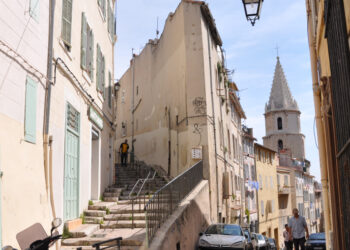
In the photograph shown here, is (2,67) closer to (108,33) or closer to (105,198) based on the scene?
(105,198)

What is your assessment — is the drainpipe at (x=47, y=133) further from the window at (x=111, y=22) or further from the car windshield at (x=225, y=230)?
the window at (x=111, y=22)

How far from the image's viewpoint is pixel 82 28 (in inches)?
449

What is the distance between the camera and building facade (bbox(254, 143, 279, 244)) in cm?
4108

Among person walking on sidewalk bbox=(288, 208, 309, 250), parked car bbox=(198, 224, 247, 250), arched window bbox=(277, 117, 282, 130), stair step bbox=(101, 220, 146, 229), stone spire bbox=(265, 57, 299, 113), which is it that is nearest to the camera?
stair step bbox=(101, 220, 146, 229)

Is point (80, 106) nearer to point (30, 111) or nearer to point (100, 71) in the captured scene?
point (100, 71)

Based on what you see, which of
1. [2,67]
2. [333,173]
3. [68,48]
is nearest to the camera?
[2,67]

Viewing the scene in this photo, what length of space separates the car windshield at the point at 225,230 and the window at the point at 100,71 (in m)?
6.21

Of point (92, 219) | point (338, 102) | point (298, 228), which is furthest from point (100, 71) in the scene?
point (338, 102)

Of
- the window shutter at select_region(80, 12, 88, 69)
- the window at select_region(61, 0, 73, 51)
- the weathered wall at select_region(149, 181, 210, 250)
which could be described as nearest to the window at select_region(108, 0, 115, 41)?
the window shutter at select_region(80, 12, 88, 69)

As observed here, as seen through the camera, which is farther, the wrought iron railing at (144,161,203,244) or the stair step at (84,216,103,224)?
the stair step at (84,216,103,224)

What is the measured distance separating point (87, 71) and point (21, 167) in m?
5.57

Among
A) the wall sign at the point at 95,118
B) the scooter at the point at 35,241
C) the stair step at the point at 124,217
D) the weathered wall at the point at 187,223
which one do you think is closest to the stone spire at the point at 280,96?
the weathered wall at the point at 187,223

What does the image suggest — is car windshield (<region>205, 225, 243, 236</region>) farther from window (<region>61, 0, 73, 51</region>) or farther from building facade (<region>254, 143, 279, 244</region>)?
building facade (<region>254, 143, 279, 244</region>)

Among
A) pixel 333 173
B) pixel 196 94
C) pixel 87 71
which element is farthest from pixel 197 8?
pixel 333 173
